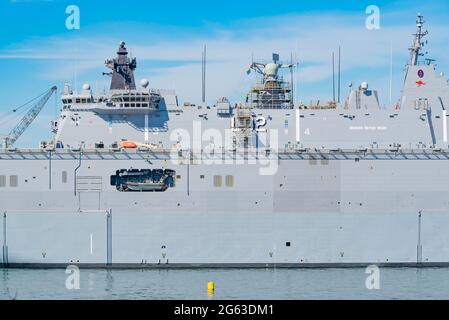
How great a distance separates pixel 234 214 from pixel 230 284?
480 cm

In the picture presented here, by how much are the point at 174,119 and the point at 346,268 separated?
33.2 ft

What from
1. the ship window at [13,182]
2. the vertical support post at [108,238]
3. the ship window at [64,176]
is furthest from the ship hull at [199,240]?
the ship window at [64,176]

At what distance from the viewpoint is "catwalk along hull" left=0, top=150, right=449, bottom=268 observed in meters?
29.8

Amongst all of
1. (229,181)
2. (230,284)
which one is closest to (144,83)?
(229,181)

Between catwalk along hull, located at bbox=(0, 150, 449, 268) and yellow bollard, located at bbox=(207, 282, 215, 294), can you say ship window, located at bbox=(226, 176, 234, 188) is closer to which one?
catwalk along hull, located at bbox=(0, 150, 449, 268)

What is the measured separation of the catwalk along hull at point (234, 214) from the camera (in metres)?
29.8

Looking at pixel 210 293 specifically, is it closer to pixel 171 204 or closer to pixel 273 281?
pixel 273 281

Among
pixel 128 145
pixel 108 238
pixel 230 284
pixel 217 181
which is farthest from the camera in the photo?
pixel 128 145

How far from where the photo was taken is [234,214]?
3012 cm

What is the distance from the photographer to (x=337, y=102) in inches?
1351

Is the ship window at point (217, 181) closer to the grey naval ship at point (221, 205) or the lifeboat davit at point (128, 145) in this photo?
the grey naval ship at point (221, 205)

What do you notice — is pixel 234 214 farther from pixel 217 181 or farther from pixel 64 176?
pixel 64 176

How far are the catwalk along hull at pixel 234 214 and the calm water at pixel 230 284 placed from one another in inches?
33.2

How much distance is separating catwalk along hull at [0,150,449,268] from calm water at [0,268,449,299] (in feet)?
2.77
